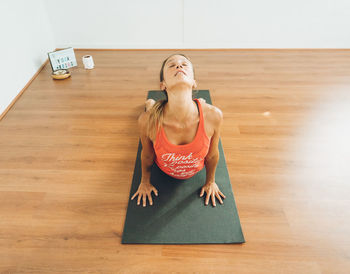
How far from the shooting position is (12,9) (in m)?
2.62

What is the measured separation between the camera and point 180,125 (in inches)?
50.5

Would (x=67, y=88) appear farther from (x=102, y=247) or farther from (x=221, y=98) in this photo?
(x=102, y=247)

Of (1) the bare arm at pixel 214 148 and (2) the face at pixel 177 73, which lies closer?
(2) the face at pixel 177 73

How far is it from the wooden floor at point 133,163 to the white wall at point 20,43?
0.16m

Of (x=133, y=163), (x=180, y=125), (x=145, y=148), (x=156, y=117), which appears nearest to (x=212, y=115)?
(x=180, y=125)

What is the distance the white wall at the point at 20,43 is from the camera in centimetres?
248

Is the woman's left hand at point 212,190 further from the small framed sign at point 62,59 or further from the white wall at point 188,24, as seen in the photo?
the white wall at point 188,24

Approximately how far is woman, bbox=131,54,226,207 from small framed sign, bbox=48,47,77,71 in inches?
87.3

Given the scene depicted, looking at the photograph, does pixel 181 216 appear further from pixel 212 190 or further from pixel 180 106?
pixel 180 106

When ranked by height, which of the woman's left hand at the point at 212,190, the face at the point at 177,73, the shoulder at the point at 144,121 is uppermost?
the face at the point at 177,73

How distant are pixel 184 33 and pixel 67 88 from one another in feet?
5.94

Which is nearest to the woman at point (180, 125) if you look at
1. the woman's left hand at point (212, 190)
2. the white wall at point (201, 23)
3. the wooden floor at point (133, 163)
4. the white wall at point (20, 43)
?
the woman's left hand at point (212, 190)

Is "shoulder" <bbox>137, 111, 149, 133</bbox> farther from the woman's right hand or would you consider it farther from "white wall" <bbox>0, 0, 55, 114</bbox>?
"white wall" <bbox>0, 0, 55, 114</bbox>

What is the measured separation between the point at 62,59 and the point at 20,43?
449 millimetres
